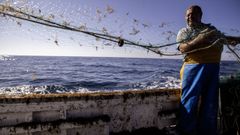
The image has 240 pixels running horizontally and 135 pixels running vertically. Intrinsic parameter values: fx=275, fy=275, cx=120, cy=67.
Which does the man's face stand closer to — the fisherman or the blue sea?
the fisherman

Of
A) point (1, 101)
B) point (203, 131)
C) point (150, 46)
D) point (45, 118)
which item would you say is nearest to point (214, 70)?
point (203, 131)

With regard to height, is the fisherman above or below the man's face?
below

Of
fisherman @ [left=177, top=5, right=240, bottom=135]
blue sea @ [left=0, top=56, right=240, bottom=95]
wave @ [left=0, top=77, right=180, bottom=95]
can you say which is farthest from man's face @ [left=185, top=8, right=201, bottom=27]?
wave @ [left=0, top=77, right=180, bottom=95]

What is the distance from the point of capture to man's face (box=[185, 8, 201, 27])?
3846 mm

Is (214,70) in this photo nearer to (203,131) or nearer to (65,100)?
(203,131)

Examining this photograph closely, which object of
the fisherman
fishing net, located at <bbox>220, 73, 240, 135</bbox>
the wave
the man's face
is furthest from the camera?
the wave

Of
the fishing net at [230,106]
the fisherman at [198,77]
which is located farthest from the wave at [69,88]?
the fisherman at [198,77]

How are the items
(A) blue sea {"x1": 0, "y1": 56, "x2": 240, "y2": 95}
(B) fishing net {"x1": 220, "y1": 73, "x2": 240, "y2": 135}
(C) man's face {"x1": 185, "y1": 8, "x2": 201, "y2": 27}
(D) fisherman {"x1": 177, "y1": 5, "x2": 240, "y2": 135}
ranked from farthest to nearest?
(A) blue sea {"x1": 0, "y1": 56, "x2": 240, "y2": 95}
(B) fishing net {"x1": 220, "y1": 73, "x2": 240, "y2": 135}
(C) man's face {"x1": 185, "y1": 8, "x2": 201, "y2": 27}
(D) fisherman {"x1": 177, "y1": 5, "x2": 240, "y2": 135}

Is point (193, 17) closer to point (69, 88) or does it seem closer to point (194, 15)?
point (194, 15)

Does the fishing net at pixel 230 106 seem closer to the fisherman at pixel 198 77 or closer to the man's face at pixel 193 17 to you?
the fisherman at pixel 198 77

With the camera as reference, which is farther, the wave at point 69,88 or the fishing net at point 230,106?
the wave at point 69,88

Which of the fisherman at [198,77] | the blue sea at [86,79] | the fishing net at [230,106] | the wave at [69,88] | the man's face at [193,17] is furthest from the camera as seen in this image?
the blue sea at [86,79]

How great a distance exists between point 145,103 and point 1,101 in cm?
184

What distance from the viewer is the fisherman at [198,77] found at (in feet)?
12.0
